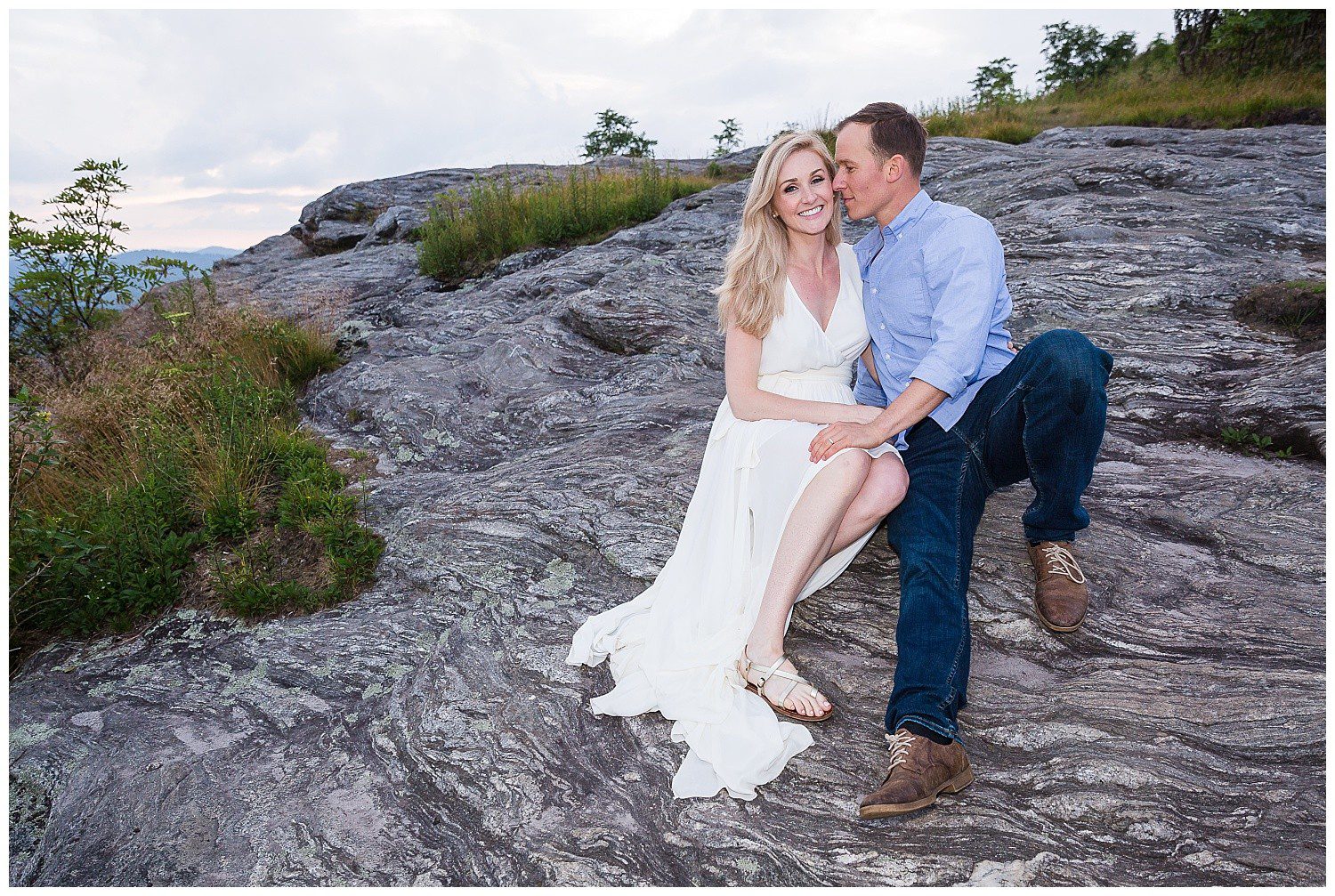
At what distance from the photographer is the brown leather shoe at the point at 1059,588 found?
3.74 meters

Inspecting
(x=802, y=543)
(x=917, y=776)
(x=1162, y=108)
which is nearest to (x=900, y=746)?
(x=917, y=776)

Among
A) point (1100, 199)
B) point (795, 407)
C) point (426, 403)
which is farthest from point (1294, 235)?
point (426, 403)

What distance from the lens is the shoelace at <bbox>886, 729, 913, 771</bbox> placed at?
9.95ft

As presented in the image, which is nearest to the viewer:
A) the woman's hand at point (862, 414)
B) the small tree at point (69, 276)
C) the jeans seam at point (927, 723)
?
the jeans seam at point (927, 723)

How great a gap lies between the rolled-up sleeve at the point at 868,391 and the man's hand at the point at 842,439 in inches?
24.9

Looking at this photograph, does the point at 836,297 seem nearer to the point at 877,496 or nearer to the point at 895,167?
the point at 895,167

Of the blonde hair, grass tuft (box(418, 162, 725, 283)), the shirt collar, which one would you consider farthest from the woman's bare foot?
grass tuft (box(418, 162, 725, 283))

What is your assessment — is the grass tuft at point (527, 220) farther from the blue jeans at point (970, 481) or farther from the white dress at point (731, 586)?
the blue jeans at point (970, 481)

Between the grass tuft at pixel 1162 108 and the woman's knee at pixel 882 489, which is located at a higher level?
the grass tuft at pixel 1162 108

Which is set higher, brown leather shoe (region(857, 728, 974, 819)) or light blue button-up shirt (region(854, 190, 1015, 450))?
light blue button-up shirt (region(854, 190, 1015, 450))

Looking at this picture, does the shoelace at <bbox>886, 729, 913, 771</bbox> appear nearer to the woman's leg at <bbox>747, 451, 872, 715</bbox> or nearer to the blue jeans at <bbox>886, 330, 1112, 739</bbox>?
the blue jeans at <bbox>886, 330, 1112, 739</bbox>

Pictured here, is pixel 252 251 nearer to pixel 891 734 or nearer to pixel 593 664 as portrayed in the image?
pixel 593 664

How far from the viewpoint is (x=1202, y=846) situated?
274cm

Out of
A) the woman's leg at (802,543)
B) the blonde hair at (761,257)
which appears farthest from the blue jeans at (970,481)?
the blonde hair at (761,257)
